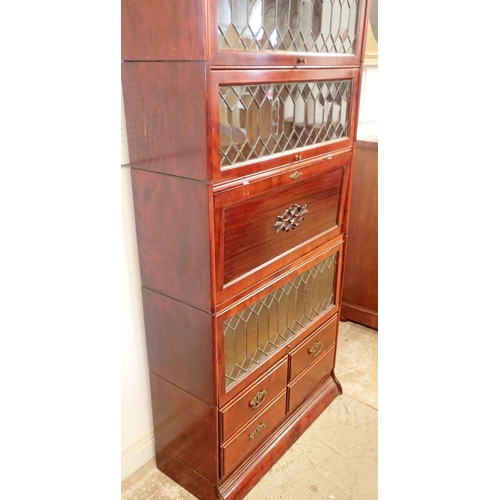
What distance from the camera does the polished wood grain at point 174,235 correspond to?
1.19m

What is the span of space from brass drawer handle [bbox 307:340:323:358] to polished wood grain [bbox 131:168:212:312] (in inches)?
27.7

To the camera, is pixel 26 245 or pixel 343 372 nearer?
pixel 26 245

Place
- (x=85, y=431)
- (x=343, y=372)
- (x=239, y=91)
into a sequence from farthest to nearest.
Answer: (x=343, y=372) < (x=239, y=91) < (x=85, y=431)

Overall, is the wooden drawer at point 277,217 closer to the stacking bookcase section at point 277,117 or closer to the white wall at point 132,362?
the stacking bookcase section at point 277,117

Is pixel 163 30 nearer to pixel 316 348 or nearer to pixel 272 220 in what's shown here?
pixel 272 220

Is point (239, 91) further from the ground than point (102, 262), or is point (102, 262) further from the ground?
point (239, 91)

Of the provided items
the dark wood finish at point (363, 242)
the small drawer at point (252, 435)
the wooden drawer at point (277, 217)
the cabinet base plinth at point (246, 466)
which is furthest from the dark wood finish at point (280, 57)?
the cabinet base plinth at point (246, 466)

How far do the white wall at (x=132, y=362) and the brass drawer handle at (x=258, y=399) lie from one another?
389 mm

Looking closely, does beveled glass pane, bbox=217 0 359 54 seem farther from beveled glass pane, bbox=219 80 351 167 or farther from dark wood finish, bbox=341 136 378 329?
dark wood finish, bbox=341 136 378 329

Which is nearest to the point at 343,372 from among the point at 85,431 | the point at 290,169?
the point at 290,169
